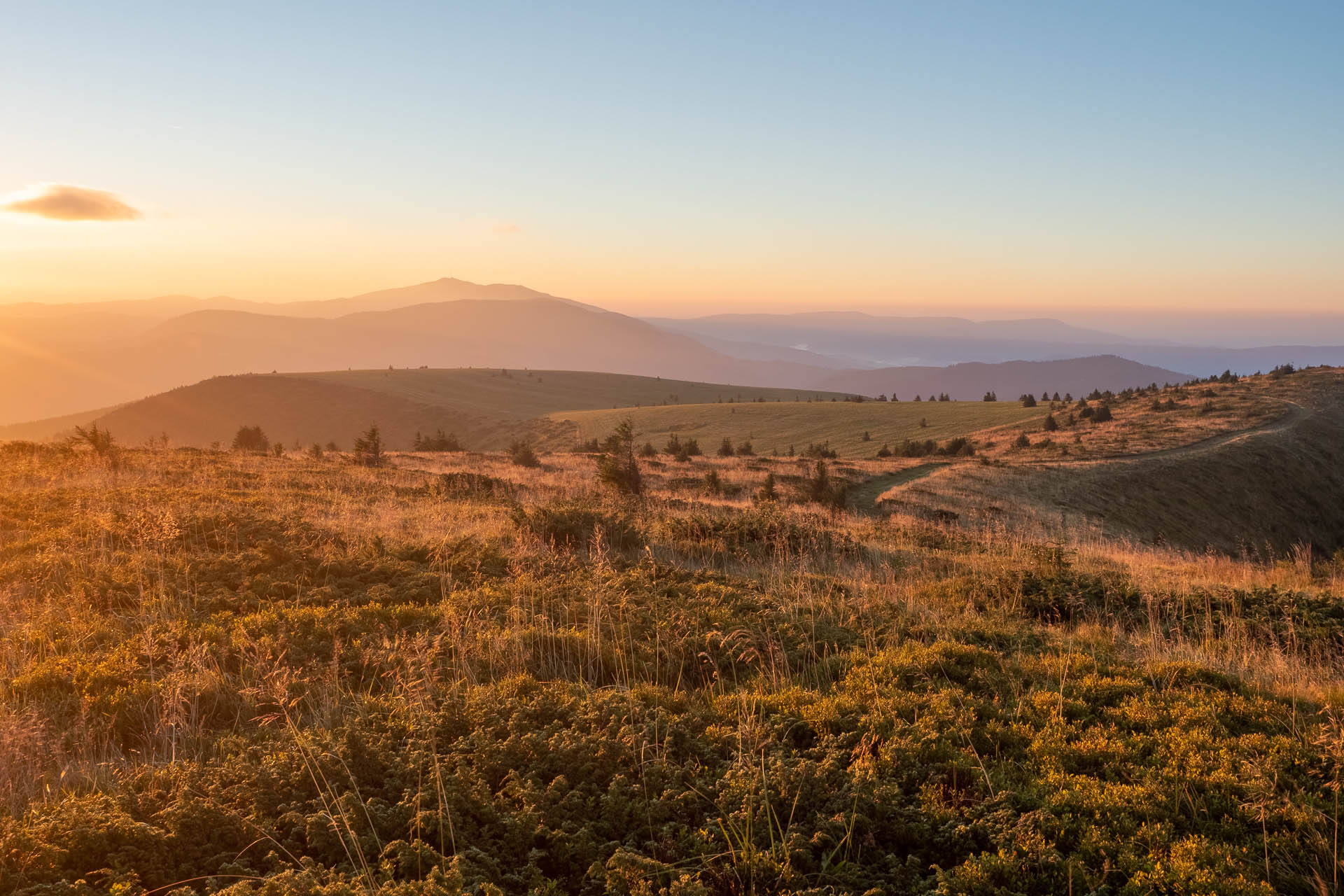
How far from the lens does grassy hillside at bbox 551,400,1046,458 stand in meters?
56.1

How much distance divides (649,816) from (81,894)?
9.40 ft

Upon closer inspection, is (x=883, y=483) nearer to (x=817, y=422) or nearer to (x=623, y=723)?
(x=623, y=723)

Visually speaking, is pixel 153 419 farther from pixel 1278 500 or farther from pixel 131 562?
pixel 1278 500

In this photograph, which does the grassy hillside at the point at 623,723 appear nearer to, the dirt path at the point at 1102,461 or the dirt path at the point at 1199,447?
the dirt path at the point at 1102,461

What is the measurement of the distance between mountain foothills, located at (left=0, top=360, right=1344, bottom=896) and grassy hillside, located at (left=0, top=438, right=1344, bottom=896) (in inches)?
1.1

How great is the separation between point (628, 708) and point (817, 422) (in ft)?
202

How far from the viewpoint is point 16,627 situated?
6.97 m

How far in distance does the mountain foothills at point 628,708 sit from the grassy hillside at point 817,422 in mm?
40455

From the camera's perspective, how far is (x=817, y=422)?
65.1 meters

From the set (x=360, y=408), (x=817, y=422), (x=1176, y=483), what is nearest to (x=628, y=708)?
(x=1176, y=483)

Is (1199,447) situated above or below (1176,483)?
A: above

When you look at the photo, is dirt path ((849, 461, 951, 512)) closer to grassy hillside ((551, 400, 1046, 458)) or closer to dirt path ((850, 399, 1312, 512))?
dirt path ((850, 399, 1312, 512))

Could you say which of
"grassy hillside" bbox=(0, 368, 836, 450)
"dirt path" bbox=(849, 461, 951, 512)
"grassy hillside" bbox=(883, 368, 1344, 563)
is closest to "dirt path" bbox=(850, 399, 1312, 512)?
"dirt path" bbox=(849, 461, 951, 512)

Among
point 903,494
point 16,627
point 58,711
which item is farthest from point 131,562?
point 903,494
